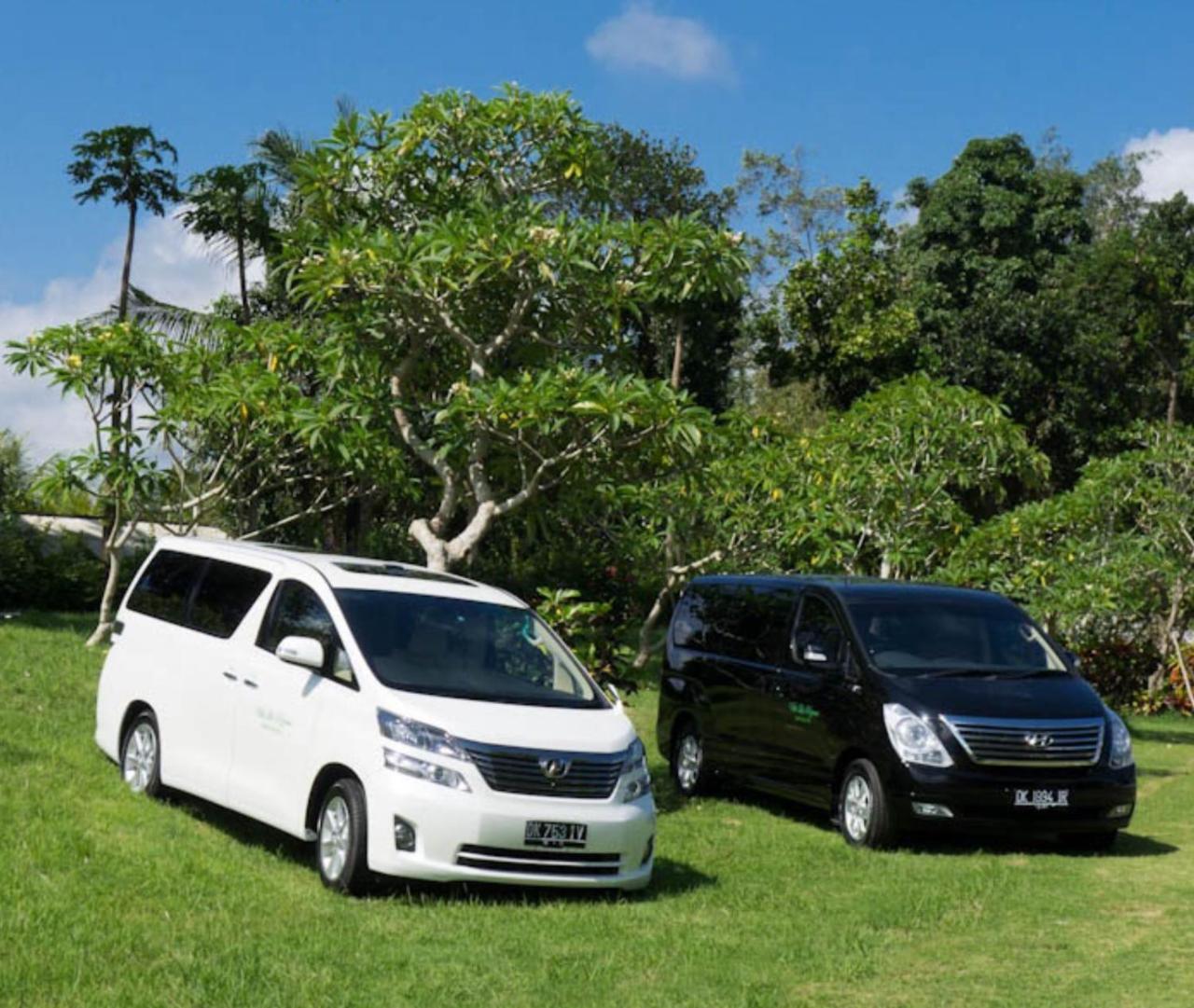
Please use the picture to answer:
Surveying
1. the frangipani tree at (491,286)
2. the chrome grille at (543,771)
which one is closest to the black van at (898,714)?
the frangipani tree at (491,286)

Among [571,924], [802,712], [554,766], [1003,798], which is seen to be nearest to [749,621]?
[802,712]

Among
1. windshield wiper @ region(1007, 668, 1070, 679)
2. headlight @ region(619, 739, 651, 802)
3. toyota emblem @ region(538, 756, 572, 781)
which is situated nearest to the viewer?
toyota emblem @ region(538, 756, 572, 781)

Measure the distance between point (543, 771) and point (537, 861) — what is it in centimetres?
49

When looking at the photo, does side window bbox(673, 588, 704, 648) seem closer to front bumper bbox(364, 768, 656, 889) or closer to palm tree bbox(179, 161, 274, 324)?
front bumper bbox(364, 768, 656, 889)

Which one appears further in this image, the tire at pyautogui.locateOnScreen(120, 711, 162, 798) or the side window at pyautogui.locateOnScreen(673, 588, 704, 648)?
the side window at pyautogui.locateOnScreen(673, 588, 704, 648)

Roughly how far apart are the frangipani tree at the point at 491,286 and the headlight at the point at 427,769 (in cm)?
465

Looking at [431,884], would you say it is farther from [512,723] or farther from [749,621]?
[749,621]

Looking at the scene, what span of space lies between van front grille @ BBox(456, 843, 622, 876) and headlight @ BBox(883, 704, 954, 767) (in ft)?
10.2

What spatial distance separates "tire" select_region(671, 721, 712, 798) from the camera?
15164 millimetres

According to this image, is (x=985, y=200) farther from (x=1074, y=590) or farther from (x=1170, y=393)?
(x=1074, y=590)

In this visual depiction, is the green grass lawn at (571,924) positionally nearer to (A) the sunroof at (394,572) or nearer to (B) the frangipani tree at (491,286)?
(A) the sunroof at (394,572)

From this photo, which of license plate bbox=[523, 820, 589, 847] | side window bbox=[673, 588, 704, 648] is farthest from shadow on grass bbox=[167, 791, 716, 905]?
side window bbox=[673, 588, 704, 648]

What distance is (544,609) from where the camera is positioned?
13.9 metres

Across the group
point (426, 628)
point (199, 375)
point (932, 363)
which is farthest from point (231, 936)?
point (932, 363)
